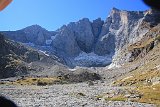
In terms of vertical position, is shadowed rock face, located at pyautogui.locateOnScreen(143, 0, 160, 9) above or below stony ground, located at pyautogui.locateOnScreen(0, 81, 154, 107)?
above

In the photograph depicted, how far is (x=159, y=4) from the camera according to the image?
1.74 metres

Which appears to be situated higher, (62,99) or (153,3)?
(153,3)

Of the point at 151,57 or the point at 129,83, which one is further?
the point at 151,57

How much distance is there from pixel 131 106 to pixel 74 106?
826cm

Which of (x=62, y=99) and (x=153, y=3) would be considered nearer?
(x=153, y=3)

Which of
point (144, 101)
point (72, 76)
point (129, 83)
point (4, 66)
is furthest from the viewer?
point (4, 66)

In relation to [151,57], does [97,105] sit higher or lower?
lower

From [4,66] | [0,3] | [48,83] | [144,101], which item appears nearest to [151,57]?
[48,83]

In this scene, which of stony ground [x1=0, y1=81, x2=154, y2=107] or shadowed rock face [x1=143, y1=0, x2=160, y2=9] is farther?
stony ground [x1=0, y1=81, x2=154, y2=107]

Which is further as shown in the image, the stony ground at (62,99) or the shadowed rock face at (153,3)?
the stony ground at (62,99)

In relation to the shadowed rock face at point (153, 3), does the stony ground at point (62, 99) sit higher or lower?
lower

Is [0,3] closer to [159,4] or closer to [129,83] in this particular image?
[159,4]

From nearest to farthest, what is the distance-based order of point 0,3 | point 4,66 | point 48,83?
point 0,3
point 48,83
point 4,66

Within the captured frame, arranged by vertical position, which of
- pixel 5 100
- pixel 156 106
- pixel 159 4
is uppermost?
pixel 159 4
